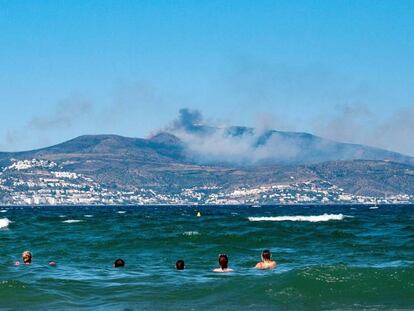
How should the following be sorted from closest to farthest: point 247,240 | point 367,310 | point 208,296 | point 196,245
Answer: point 367,310 < point 208,296 < point 196,245 < point 247,240

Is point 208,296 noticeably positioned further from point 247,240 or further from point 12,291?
point 247,240

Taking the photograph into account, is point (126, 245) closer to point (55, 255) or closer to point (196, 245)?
point (196, 245)

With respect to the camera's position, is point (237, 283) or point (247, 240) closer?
point (237, 283)

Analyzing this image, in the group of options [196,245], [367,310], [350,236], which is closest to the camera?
[367,310]

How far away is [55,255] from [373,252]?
16083 millimetres

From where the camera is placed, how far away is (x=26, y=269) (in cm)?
3466

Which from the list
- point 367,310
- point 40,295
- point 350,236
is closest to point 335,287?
point 367,310

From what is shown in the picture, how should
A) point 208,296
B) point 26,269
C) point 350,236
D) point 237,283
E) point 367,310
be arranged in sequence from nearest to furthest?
1. point 367,310
2. point 208,296
3. point 237,283
4. point 26,269
5. point 350,236

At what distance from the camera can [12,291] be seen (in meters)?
28.2

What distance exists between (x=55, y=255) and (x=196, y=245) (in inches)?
385

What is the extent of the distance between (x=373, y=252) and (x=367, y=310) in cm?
2102

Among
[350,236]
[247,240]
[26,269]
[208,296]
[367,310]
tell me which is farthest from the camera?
[350,236]

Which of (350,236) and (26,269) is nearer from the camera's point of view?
(26,269)

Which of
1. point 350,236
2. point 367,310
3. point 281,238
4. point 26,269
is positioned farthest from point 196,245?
point 367,310
